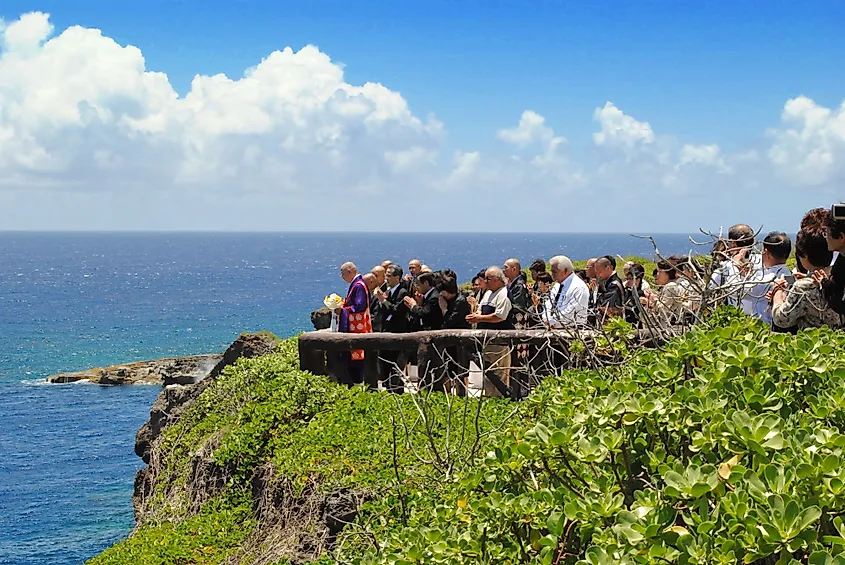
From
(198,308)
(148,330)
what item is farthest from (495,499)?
(198,308)

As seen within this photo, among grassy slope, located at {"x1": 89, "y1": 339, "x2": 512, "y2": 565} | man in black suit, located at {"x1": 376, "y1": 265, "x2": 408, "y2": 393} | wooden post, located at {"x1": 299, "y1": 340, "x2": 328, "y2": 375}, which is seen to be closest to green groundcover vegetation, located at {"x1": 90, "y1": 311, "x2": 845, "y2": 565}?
grassy slope, located at {"x1": 89, "y1": 339, "x2": 512, "y2": 565}

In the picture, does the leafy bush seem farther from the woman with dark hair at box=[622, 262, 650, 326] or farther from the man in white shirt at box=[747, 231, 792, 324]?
the woman with dark hair at box=[622, 262, 650, 326]

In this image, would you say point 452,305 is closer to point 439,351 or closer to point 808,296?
point 439,351

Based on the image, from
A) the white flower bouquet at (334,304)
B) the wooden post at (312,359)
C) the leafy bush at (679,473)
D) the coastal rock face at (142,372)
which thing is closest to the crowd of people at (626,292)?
the white flower bouquet at (334,304)

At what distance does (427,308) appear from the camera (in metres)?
10.9

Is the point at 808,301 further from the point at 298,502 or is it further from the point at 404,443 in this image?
the point at 298,502

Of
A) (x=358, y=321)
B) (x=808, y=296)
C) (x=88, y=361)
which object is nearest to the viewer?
(x=808, y=296)

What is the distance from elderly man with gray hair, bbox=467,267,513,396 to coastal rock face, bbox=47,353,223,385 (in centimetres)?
3653

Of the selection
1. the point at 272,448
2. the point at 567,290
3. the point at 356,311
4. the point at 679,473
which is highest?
the point at 567,290

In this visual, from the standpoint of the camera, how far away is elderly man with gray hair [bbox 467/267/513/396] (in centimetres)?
998

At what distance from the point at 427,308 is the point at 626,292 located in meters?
2.47

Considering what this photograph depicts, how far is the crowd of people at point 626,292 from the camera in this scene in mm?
6438

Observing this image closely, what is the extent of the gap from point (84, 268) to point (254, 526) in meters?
159

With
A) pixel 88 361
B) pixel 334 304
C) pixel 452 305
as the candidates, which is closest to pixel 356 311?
pixel 334 304
